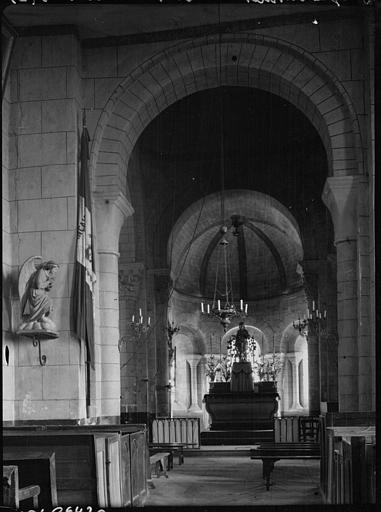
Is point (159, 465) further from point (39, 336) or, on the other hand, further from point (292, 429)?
point (292, 429)

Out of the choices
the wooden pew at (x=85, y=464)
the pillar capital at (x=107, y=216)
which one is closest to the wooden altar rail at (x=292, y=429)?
the pillar capital at (x=107, y=216)

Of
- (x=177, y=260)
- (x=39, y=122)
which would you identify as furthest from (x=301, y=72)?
(x=177, y=260)

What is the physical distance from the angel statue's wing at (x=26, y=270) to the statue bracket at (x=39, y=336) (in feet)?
1.50

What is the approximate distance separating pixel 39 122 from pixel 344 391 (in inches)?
216

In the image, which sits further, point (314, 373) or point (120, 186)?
point (314, 373)

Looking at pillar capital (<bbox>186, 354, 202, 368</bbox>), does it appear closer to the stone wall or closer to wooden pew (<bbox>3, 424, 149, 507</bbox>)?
the stone wall

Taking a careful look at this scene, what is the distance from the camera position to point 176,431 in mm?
16125

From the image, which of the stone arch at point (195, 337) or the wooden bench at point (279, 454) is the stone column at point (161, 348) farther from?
the wooden bench at point (279, 454)

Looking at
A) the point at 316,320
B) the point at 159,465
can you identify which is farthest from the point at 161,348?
the point at 159,465

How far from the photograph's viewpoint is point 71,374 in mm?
10180

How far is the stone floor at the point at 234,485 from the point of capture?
8.75m

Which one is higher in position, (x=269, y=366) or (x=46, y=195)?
(x=46, y=195)

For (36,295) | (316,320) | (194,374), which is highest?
(36,295)

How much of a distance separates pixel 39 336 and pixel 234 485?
3.25 metres
